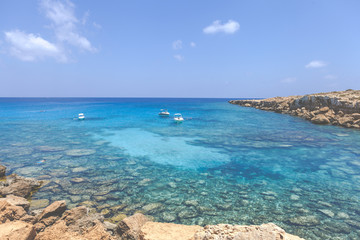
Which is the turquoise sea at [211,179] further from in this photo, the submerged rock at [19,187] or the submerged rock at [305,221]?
the submerged rock at [19,187]

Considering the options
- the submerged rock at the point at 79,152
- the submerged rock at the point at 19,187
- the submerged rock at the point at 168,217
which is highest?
the submerged rock at the point at 19,187

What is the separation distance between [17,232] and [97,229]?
98.8 inches

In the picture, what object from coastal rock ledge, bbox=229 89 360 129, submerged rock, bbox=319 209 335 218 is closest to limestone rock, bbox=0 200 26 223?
submerged rock, bbox=319 209 335 218

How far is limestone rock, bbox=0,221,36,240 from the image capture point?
21.0 ft

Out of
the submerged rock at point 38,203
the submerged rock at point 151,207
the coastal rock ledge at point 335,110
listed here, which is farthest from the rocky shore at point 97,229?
→ the coastal rock ledge at point 335,110

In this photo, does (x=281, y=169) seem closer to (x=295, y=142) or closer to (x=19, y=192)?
(x=295, y=142)

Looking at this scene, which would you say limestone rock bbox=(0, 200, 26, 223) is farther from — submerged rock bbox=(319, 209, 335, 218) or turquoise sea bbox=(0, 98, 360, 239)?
submerged rock bbox=(319, 209, 335, 218)

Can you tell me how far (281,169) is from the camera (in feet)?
56.6

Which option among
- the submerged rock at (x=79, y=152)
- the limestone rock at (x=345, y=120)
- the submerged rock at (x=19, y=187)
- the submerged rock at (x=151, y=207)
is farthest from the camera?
the limestone rock at (x=345, y=120)

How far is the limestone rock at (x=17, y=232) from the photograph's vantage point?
6.40 meters

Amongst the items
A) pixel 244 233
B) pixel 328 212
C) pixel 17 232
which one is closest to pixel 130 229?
pixel 17 232

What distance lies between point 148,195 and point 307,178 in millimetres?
12321

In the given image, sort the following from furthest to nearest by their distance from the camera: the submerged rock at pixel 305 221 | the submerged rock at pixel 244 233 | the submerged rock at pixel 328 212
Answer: the submerged rock at pixel 328 212 < the submerged rock at pixel 305 221 < the submerged rock at pixel 244 233

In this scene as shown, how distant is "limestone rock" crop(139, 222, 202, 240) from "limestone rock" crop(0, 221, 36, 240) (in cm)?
383
